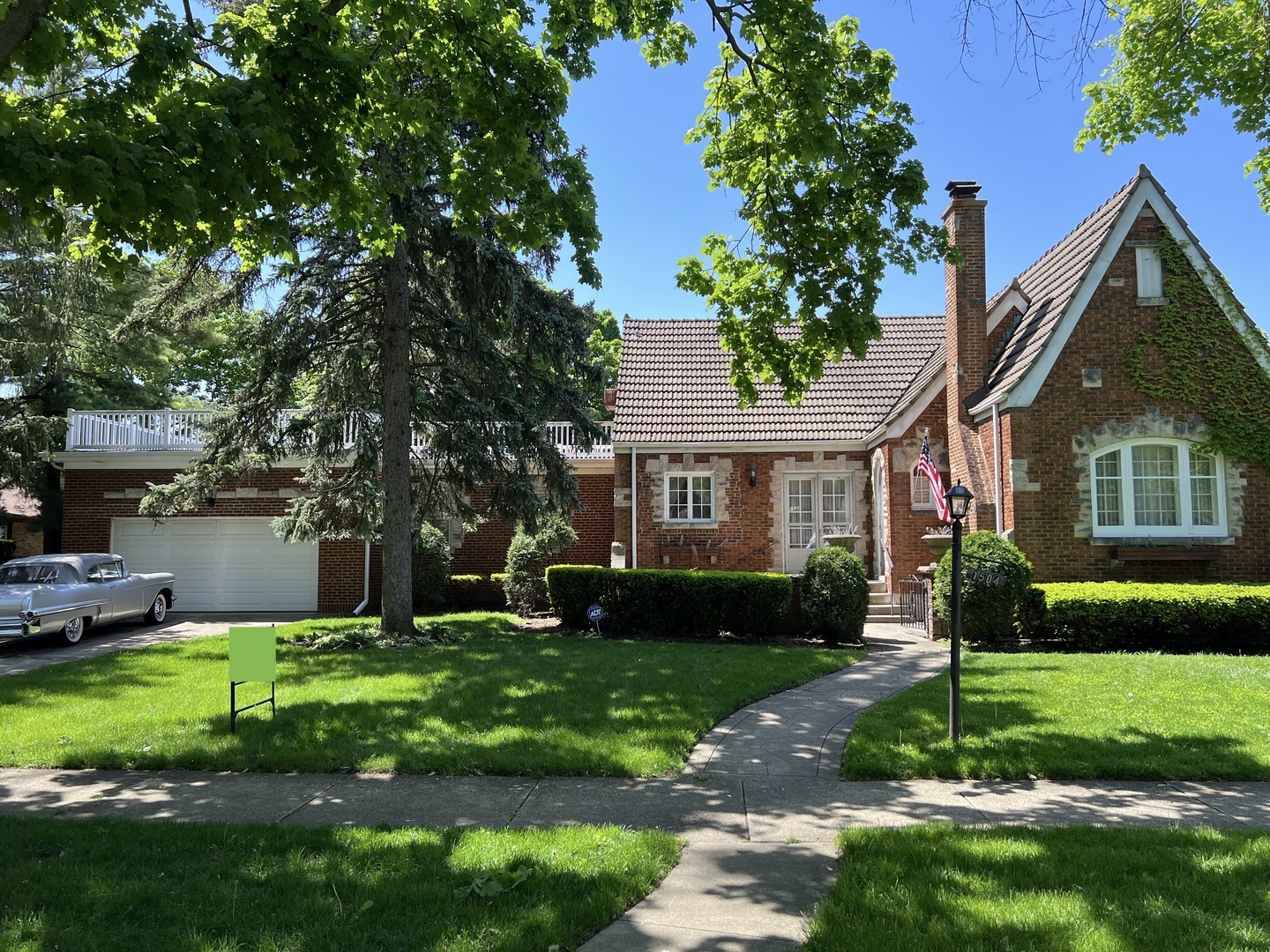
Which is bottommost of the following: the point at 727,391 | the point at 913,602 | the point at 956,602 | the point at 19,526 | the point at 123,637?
the point at 123,637

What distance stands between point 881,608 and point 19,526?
26649 mm

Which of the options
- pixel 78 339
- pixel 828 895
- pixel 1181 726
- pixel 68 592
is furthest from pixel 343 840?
pixel 78 339

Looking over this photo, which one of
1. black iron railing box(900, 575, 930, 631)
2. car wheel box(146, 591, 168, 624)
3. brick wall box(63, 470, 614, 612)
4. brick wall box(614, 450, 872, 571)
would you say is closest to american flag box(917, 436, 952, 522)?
black iron railing box(900, 575, 930, 631)

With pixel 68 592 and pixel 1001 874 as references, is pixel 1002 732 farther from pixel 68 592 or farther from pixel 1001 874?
pixel 68 592

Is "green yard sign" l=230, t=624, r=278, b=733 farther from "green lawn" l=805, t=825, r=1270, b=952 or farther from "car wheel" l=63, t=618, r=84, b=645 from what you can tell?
"car wheel" l=63, t=618, r=84, b=645

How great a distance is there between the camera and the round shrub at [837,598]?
43.9ft

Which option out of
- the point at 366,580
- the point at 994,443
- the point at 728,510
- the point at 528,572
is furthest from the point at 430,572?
the point at 994,443

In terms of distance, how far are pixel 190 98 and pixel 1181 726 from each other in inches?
381

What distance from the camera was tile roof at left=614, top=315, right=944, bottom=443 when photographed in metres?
19.6

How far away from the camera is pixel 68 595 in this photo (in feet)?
48.8

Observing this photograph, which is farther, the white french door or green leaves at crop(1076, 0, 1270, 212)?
the white french door

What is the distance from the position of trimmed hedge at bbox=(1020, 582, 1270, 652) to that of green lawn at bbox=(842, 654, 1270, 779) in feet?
5.70

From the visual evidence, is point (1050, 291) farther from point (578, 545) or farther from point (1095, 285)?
point (578, 545)

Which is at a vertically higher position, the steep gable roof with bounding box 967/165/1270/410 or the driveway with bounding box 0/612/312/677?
the steep gable roof with bounding box 967/165/1270/410
